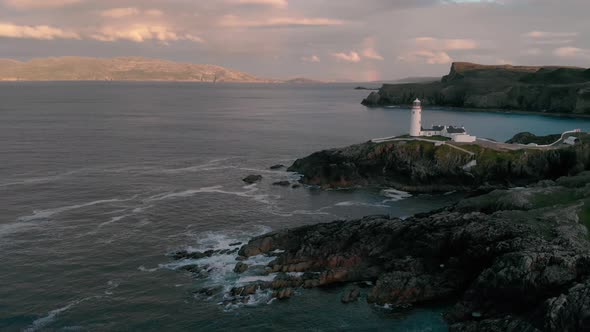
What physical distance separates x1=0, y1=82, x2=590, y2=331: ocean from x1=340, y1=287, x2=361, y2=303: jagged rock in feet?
2.17

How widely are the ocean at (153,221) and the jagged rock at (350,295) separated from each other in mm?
661

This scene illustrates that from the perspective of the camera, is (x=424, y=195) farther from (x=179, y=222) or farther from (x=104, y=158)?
(x=104, y=158)

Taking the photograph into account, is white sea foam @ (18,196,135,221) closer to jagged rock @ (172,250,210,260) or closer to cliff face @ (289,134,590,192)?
jagged rock @ (172,250,210,260)

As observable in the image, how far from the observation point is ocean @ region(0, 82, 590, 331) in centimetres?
3666

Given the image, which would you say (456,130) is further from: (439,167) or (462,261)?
(462,261)

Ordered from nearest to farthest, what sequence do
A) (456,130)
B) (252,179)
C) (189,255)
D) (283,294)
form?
(283,294) → (189,255) → (252,179) → (456,130)

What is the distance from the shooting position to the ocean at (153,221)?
36656 millimetres

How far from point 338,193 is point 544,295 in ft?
135

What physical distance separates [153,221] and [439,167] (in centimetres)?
4448

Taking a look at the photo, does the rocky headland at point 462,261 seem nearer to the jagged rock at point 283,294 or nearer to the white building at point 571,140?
the jagged rock at point 283,294

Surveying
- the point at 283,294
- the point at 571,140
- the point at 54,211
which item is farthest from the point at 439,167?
the point at 54,211

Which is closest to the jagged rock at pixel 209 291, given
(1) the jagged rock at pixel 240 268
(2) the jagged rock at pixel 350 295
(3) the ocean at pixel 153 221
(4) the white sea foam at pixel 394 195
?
(3) the ocean at pixel 153 221

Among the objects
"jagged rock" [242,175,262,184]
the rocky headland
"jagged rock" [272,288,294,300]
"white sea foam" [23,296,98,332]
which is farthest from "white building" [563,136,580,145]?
"white sea foam" [23,296,98,332]

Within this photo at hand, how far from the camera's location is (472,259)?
1583 inches
